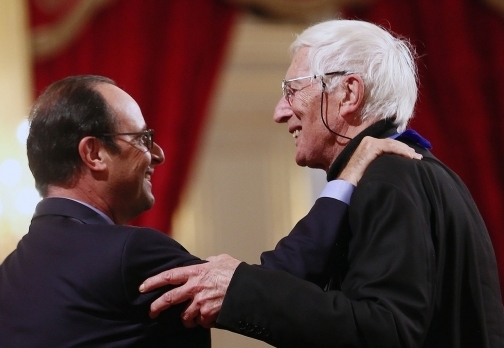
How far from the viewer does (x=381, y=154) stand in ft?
6.20

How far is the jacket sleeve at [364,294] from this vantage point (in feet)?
5.46

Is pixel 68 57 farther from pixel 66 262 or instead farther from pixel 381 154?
pixel 381 154

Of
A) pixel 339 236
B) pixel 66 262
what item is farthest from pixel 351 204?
pixel 66 262

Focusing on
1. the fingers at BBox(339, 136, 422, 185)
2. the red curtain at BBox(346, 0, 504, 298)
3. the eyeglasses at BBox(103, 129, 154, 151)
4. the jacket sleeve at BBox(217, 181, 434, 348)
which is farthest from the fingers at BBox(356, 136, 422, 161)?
the red curtain at BBox(346, 0, 504, 298)

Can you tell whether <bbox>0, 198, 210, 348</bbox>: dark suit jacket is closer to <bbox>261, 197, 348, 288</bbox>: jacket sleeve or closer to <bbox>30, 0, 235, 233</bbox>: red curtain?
<bbox>261, 197, 348, 288</bbox>: jacket sleeve

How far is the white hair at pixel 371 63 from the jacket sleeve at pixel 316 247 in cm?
32

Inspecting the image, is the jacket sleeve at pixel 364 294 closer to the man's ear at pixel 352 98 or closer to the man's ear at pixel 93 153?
the man's ear at pixel 352 98

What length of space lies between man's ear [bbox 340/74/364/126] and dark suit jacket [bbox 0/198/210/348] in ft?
1.82

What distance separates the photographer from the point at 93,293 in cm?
190

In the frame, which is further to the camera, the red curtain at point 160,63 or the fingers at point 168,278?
the red curtain at point 160,63

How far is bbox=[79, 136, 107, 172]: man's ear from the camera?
2.17 metres

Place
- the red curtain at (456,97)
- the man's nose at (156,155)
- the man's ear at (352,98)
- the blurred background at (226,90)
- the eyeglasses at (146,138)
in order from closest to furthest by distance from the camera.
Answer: the man's ear at (352,98) → the eyeglasses at (146,138) → the man's nose at (156,155) → the blurred background at (226,90) → the red curtain at (456,97)

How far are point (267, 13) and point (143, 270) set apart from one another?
2.68 m

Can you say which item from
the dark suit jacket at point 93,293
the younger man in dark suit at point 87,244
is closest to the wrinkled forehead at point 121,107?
the younger man in dark suit at point 87,244
